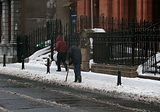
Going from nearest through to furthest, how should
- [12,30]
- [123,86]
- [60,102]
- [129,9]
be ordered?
[60,102] < [123,86] < [129,9] < [12,30]

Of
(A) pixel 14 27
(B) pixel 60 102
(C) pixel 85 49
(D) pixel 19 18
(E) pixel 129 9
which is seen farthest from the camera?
(D) pixel 19 18

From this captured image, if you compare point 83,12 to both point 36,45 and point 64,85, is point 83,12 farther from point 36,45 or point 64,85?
point 64,85

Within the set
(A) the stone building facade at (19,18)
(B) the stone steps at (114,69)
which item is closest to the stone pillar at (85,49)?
(B) the stone steps at (114,69)

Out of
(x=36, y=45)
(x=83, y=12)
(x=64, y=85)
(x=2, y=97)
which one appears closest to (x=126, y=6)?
(x=83, y=12)

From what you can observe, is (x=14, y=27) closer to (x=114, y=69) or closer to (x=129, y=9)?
(x=129, y=9)

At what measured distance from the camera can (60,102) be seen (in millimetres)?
9281

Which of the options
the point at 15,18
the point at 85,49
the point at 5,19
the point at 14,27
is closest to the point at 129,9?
the point at 85,49

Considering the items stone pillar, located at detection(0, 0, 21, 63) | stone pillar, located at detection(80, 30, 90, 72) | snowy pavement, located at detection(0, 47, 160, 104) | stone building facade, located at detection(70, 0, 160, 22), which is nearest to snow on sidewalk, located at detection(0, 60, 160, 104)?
snowy pavement, located at detection(0, 47, 160, 104)

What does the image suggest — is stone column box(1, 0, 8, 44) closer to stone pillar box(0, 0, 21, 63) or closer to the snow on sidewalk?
stone pillar box(0, 0, 21, 63)

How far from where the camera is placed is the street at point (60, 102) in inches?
330

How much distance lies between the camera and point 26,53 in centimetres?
2600

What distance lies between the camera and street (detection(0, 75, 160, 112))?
27.5 ft

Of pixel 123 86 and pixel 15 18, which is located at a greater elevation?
pixel 15 18

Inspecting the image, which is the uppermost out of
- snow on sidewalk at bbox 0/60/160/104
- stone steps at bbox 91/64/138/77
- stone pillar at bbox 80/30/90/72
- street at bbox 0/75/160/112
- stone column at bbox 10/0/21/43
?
stone column at bbox 10/0/21/43
